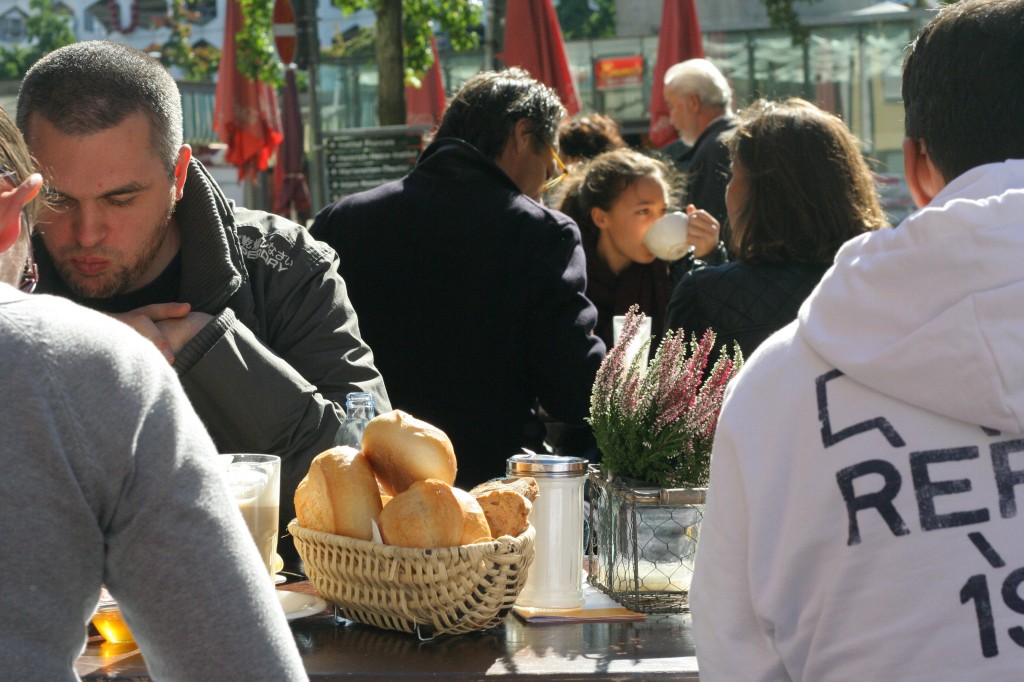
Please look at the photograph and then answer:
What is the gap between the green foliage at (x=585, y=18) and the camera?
34.4m

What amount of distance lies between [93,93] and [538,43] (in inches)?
217

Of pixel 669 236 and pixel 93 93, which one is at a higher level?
pixel 93 93

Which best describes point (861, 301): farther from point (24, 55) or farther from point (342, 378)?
point (24, 55)

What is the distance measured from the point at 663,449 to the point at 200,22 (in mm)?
54431

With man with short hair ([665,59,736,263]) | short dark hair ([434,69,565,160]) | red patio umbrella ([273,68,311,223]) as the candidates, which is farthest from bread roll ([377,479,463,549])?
red patio umbrella ([273,68,311,223])

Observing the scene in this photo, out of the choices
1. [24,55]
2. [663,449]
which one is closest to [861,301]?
[663,449]

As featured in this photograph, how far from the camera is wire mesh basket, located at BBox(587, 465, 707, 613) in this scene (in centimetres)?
185

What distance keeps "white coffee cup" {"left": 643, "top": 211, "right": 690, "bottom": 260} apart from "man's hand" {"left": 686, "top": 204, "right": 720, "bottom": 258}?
0.9 inches

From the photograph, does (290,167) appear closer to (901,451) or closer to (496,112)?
(496,112)

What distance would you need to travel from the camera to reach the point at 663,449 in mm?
1857

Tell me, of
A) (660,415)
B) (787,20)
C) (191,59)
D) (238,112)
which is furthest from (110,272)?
(191,59)

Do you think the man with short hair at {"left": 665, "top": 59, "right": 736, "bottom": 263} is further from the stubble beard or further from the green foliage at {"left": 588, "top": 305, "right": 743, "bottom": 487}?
the green foliage at {"left": 588, "top": 305, "right": 743, "bottom": 487}

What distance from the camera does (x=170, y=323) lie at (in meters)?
2.28

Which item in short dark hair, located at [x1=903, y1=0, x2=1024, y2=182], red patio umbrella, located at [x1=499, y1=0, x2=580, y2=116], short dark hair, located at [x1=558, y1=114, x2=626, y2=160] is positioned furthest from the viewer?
red patio umbrella, located at [x1=499, y1=0, x2=580, y2=116]
